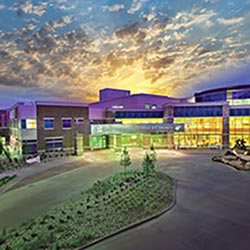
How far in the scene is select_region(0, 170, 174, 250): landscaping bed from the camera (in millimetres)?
8914

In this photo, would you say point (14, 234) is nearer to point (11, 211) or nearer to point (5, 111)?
point (11, 211)

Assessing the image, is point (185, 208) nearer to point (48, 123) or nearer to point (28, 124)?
point (48, 123)

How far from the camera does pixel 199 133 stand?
37.9m

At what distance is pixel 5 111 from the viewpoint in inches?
1842

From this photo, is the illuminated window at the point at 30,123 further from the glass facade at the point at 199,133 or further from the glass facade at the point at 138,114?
the glass facade at the point at 199,133

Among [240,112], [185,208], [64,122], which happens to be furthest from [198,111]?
[185,208]

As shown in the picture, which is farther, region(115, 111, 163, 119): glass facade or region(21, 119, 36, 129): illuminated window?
region(115, 111, 163, 119): glass facade

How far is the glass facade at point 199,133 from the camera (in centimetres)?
3709

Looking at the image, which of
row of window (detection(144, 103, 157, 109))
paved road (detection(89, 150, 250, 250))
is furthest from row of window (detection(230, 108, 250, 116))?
paved road (detection(89, 150, 250, 250))

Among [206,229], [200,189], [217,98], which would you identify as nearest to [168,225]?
[206,229]

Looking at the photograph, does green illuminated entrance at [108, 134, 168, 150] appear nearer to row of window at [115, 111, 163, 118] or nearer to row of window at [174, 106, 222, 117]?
row of window at [115, 111, 163, 118]

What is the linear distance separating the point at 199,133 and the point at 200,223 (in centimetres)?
2907

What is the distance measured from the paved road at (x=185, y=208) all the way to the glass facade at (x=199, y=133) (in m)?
15.8

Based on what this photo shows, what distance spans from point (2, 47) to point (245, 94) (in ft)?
145
